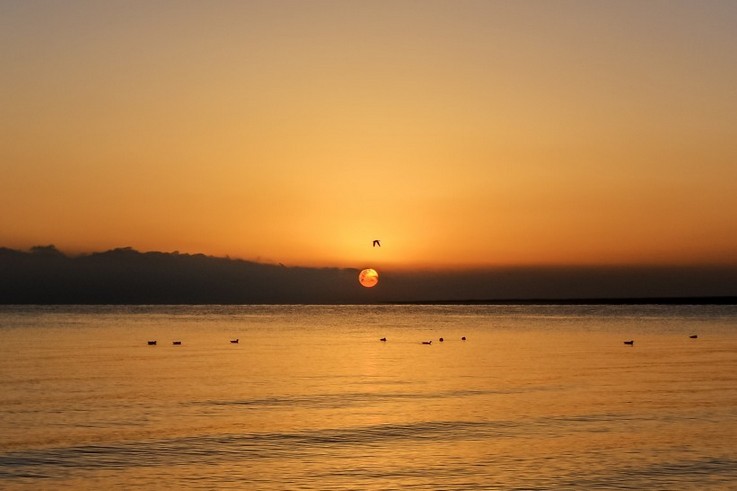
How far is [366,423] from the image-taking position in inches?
1451

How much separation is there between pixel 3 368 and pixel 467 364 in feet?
107

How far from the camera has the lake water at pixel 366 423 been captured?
2727cm

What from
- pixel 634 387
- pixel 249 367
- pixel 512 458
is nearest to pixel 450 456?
pixel 512 458

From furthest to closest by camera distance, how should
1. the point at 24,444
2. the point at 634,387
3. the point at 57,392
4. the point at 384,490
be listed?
the point at 634,387
the point at 57,392
the point at 24,444
the point at 384,490

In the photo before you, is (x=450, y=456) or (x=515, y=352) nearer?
(x=450, y=456)

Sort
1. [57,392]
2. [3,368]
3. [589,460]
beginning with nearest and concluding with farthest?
[589,460] → [57,392] → [3,368]

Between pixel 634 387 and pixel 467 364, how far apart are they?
2028cm

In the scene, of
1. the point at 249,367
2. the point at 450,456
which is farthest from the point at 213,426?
the point at 249,367

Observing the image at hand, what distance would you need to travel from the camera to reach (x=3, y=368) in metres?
61.8

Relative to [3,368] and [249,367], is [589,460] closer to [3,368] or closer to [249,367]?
[249,367]

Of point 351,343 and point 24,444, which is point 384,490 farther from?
point 351,343

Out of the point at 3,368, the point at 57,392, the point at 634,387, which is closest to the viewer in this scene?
the point at 57,392

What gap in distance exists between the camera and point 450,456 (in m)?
30.2

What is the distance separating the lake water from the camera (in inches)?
1073
